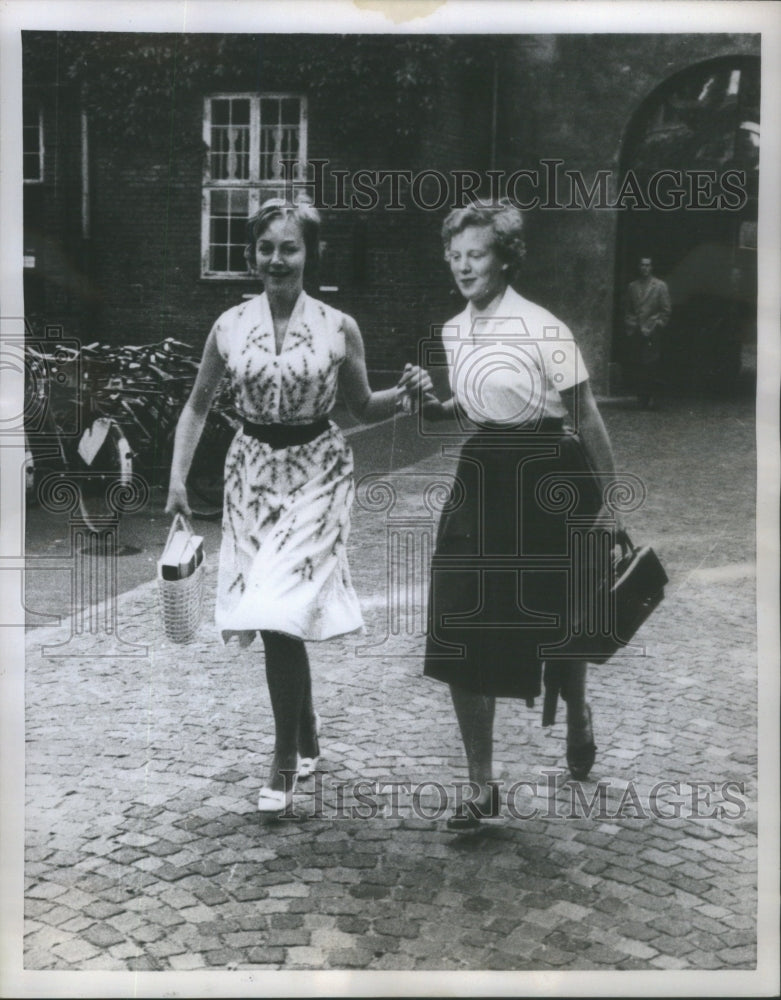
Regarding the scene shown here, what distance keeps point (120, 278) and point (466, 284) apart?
136 centimetres

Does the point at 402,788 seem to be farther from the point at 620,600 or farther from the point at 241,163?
the point at 241,163

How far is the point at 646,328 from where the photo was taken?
4531 mm

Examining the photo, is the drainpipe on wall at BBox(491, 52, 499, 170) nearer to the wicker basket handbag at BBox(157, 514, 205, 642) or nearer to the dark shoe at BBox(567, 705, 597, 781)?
the wicker basket handbag at BBox(157, 514, 205, 642)

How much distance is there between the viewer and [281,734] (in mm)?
4531

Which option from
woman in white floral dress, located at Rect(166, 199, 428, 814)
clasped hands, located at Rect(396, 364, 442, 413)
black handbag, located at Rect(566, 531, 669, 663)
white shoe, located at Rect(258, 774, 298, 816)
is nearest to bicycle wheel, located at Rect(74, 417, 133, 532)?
woman in white floral dress, located at Rect(166, 199, 428, 814)

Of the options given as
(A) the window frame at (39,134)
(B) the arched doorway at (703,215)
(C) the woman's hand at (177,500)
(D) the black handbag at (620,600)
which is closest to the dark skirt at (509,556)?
(D) the black handbag at (620,600)

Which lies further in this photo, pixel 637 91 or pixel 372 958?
pixel 637 91

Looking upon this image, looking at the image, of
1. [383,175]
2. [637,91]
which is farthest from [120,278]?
[637,91]

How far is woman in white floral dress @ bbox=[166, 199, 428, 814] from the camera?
4484 mm

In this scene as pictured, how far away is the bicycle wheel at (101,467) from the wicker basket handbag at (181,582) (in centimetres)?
30

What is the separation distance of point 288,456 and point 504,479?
829mm

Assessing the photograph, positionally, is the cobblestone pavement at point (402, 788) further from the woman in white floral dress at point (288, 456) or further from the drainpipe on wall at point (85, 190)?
the drainpipe on wall at point (85, 190)

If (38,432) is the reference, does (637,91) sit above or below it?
above

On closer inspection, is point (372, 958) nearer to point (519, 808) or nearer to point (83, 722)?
point (519, 808)
